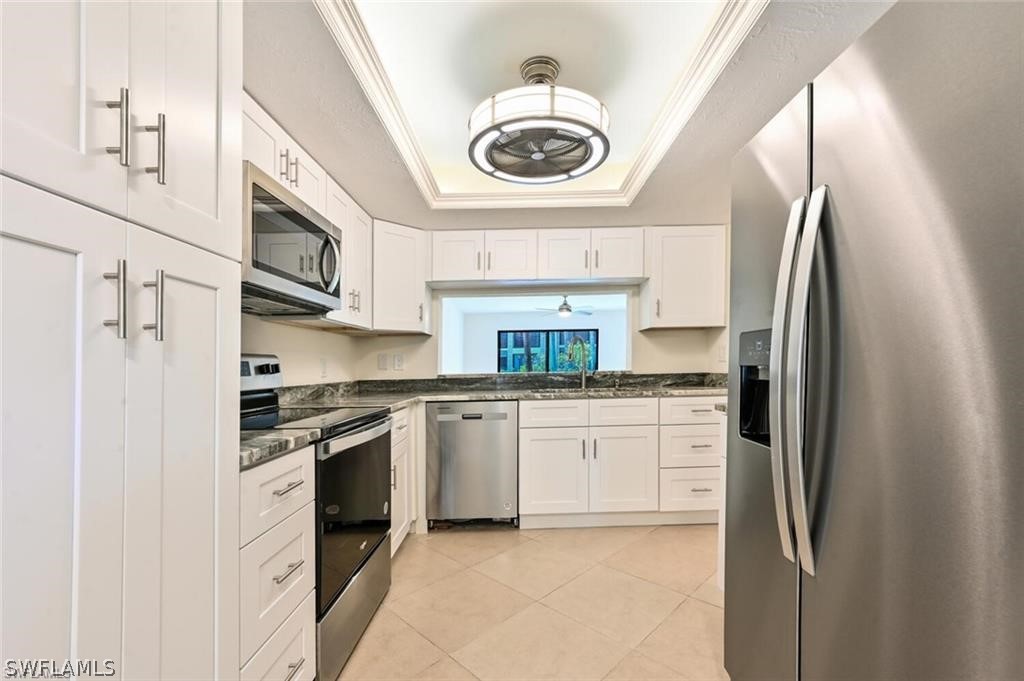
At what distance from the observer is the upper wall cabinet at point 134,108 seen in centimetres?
53

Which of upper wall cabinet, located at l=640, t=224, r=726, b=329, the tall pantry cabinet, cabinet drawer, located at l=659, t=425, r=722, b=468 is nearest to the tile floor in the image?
cabinet drawer, located at l=659, t=425, r=722, b=468

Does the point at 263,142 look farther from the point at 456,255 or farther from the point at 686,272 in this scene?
the point at 686,272

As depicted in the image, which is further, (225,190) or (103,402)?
(225,190)

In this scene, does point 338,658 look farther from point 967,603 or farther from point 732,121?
point 732,121

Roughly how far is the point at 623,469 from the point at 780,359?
7.08 ft

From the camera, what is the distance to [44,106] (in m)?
0.55

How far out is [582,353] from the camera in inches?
136

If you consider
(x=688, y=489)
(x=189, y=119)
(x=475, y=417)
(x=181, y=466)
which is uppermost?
(x=189, y=119)

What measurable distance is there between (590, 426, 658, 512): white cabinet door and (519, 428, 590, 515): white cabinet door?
0.26ft

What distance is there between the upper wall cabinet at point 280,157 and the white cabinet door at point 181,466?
3.02 ft

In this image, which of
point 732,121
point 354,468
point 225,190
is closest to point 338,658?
point 354,468

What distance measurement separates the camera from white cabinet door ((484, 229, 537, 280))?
3182 mm

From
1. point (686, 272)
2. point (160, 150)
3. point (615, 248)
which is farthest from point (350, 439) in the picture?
point (686, 272)

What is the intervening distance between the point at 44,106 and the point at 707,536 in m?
3.31
